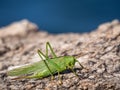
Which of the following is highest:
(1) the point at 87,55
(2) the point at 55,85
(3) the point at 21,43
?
(3) the point at 21,43

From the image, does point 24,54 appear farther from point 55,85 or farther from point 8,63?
point 55,85

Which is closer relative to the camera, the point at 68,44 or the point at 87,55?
the point at 87,55

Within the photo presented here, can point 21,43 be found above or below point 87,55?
above

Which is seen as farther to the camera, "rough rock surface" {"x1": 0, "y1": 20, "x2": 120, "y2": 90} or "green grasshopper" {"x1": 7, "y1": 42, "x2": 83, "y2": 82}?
"green grasshopper" {"x1": 7, "y1": 42, "x2": 83, "y2": 82}

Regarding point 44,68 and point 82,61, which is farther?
point 82,61

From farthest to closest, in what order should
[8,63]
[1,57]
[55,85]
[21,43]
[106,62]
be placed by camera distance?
[21,43]
[1,57]
[8,63]
[106,62]
[55,85]

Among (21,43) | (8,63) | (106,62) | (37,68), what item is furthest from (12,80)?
(21,43)

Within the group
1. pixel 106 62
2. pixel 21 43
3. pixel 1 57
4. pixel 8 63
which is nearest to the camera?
pixel 106 62

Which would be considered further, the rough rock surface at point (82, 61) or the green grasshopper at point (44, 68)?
the green grasshopper at point (44, 68)
